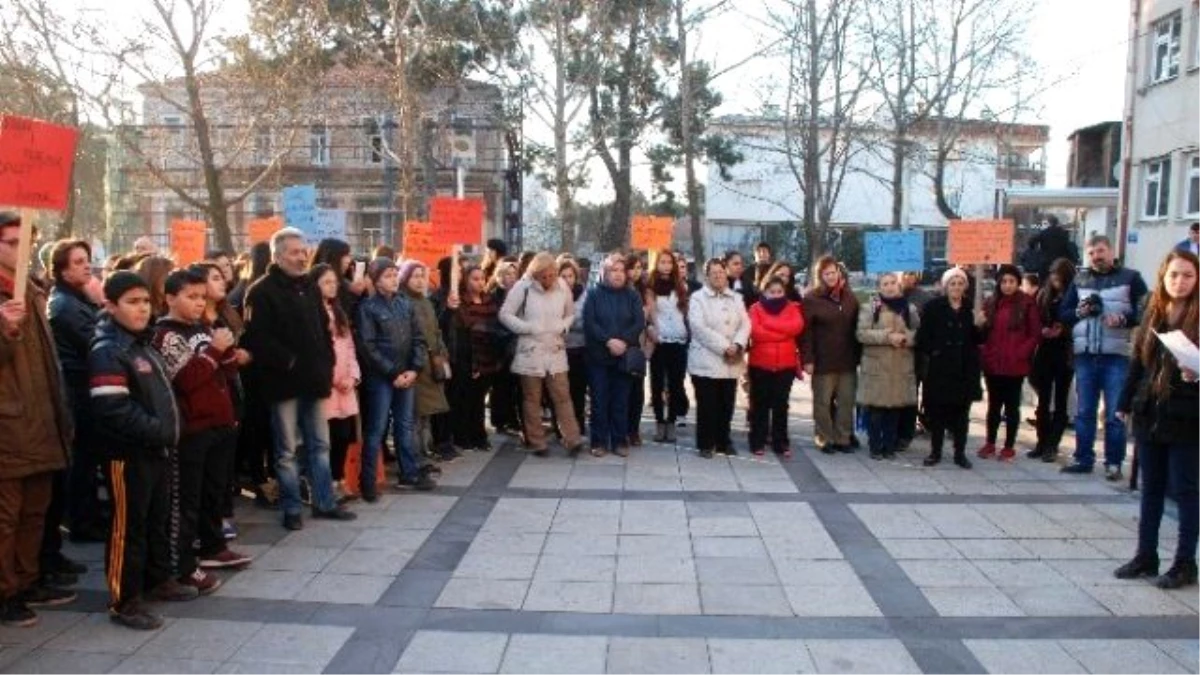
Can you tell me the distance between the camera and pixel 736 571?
586cm

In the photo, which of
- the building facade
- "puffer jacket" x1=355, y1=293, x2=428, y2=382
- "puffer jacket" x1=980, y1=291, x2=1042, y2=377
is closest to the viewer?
"puffer jacket" x1=355, y1=293, x2=428, y2=382

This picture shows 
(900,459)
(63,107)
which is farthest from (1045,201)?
(63,107)

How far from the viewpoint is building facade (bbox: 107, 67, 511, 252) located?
55.2 feet

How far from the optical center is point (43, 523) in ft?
16.5

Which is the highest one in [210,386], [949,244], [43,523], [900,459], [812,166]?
[812,166]

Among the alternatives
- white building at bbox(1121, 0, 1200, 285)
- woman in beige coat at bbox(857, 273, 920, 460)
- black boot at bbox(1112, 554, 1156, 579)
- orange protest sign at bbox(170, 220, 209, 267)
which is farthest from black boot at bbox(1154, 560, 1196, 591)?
white building at bbox(1121, 0, 1200, 285)

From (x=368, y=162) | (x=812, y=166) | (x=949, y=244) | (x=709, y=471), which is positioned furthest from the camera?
(x=368, y=162)

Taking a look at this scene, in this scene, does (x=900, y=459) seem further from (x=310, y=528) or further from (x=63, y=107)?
(x=63, y=107)

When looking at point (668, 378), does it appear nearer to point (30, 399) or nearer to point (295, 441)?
point (295, 441)

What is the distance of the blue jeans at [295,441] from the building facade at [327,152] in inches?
361

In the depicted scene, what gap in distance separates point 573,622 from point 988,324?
5.86 metres

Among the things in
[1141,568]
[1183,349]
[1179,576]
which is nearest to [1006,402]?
[1141,568]

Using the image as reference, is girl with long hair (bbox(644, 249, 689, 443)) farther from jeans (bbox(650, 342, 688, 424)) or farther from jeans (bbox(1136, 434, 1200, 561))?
jeans (bbox(1136, 434, 1200, 561))

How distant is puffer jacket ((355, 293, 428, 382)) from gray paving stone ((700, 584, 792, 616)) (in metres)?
2.99
